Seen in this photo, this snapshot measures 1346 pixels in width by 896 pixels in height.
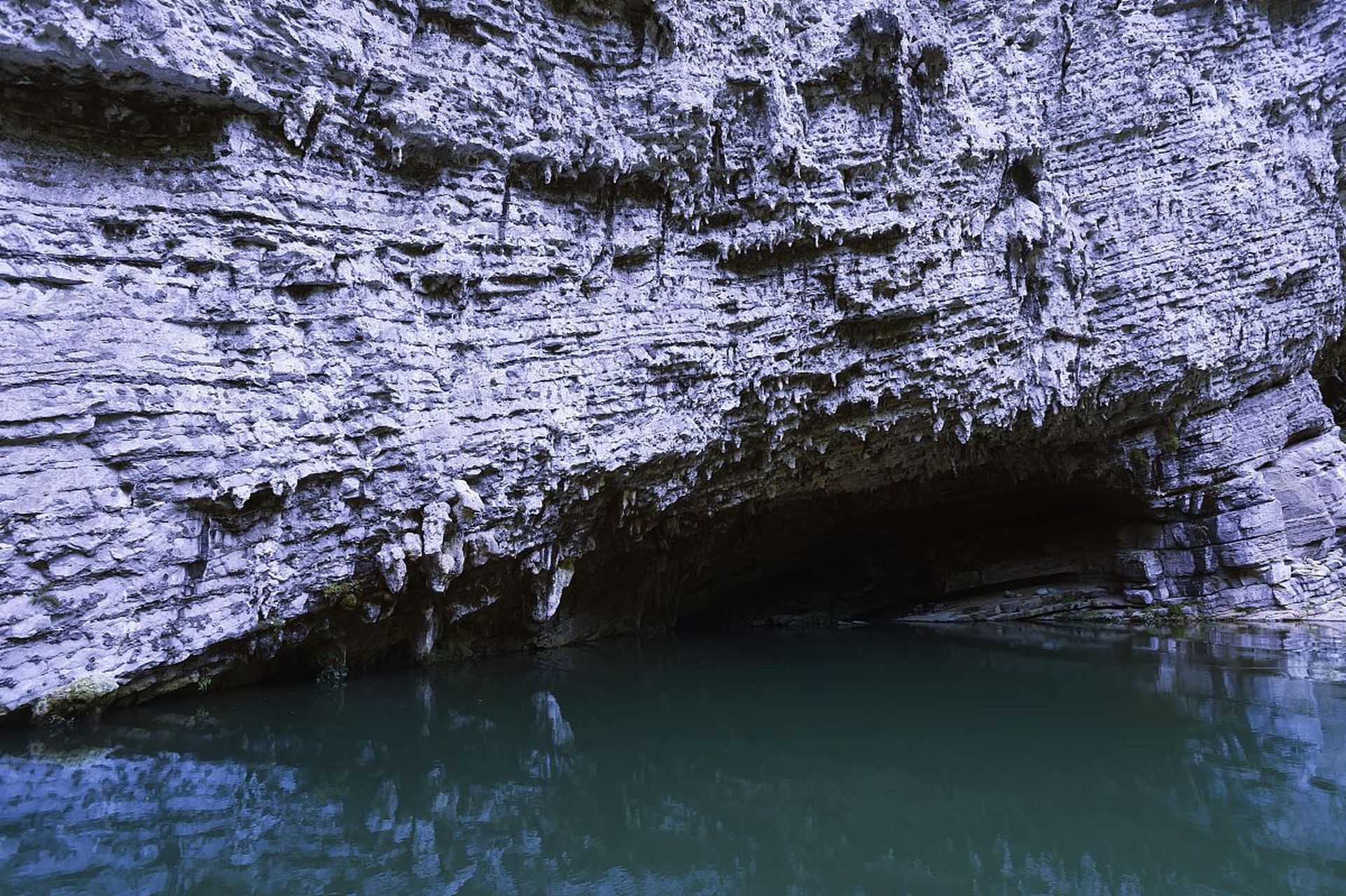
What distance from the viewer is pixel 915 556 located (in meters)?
16.4

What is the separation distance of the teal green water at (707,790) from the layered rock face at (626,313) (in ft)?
4.82

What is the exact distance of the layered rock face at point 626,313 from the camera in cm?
620

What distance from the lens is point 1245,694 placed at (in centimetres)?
725

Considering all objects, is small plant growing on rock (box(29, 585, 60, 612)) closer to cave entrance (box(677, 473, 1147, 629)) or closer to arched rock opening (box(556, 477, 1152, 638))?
arched rock opening (box(556, 477, 1152, 638))

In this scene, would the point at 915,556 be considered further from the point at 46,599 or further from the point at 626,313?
the point at 46,599

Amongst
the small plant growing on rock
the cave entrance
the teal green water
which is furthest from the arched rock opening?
the small plant growing on rock

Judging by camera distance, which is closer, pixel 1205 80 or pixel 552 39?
pixel 552 39

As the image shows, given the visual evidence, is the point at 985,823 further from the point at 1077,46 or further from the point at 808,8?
the point at 1077,46

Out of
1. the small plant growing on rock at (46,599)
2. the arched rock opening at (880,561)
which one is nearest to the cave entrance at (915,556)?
the arched rock opening at (880,561)

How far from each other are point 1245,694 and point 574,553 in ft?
22.8

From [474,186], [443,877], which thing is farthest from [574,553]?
[443,877]

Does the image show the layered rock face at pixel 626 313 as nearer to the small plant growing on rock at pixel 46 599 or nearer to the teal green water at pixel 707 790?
the small plant growing on rock at pixel 46 599

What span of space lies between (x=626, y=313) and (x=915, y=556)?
9.54 metres

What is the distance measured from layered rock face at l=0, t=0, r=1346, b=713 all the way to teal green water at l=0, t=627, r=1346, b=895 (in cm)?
147
